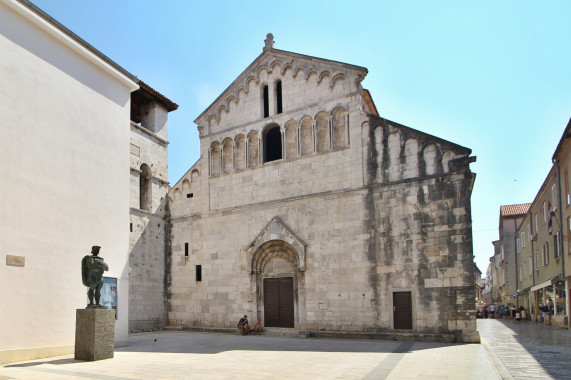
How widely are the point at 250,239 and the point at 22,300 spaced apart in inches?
441

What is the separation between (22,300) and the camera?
13.2 m

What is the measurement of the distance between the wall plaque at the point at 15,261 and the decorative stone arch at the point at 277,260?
35.9 feet

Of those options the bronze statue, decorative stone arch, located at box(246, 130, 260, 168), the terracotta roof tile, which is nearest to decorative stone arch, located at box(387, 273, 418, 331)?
decorative stone arch, located at box(246, 130, 260, 168)

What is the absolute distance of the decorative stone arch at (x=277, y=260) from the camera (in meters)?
21.3

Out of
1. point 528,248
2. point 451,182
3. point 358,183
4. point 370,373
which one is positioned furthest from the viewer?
point 528,248

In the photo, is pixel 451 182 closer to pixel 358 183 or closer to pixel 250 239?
pixel 358 183

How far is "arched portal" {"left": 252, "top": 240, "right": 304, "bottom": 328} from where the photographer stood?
21.6 m

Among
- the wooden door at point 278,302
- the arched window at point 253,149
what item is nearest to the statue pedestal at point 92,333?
the wooden door at point 278,302

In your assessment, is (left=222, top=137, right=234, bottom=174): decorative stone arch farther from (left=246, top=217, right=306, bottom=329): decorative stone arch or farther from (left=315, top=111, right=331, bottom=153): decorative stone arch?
(left=315, top=111, right=331, bottom=153): decorative stone arch

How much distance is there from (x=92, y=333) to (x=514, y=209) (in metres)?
48.3

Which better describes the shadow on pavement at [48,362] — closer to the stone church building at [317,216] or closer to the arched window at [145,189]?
the stone church building at [317,216]

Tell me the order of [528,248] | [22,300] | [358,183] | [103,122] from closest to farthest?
[22,300], [103,122], [358,183], [528,248]

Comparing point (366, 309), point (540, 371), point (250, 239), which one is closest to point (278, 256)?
point (250, 239)

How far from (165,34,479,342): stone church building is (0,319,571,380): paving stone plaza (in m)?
2.26
